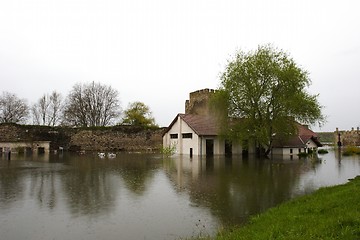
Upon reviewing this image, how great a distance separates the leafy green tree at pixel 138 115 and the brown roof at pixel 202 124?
24087 mm

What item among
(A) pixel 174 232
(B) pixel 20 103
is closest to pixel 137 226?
(A) pixel 174 232

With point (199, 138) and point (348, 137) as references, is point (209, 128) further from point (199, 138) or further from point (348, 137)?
point (348, 137)

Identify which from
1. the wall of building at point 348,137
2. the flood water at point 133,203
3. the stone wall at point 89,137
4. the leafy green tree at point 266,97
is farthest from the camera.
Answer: the wall of building at point 348,137

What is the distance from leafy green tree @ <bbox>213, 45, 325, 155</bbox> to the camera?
28.9 meters

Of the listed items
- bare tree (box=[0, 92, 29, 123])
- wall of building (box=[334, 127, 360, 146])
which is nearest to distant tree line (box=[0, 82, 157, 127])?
bare tree (box=[0, 92, 29, 123])

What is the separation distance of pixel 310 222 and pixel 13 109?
6454 centimetres

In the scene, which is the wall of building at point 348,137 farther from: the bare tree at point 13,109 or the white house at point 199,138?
the bare tree at point 13,109

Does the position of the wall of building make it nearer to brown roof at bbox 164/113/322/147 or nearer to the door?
brown roof at bbox 164/113/322/147

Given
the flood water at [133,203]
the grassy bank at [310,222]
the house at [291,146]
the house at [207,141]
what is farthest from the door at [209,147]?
the grassy bank at [310,222]

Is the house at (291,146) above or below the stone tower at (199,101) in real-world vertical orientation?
below

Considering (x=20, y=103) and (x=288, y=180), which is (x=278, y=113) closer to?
(x=288, y=180)

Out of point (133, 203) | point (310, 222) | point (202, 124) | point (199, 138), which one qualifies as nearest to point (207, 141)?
point (199, 138)

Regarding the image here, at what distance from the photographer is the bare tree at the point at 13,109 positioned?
59219 mm

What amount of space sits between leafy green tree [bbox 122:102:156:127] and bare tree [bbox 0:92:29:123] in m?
20.2
